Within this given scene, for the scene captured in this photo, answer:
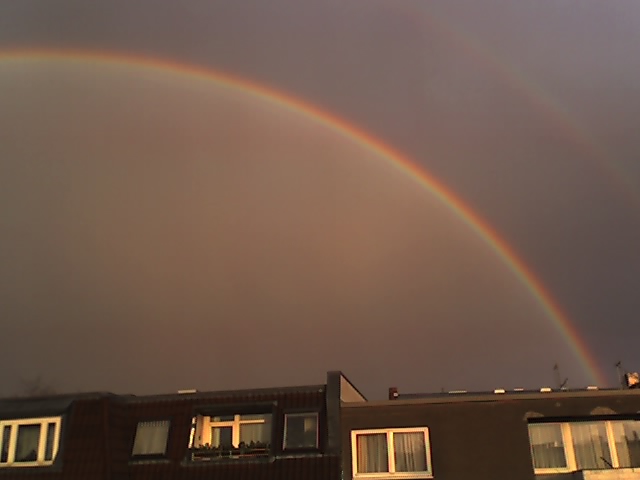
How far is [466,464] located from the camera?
25719mm

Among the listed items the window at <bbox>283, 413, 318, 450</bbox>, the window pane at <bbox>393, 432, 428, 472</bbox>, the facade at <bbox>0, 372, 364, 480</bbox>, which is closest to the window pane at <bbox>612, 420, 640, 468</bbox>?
the window pane at <bbox>393, 432, 428, 472</bbox>

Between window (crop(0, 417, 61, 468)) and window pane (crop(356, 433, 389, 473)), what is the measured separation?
12067 mm

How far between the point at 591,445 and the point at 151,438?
55.7ft

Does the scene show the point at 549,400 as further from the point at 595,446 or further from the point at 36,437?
the point at 36,437

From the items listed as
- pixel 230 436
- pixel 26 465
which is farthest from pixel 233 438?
pixel 26 465

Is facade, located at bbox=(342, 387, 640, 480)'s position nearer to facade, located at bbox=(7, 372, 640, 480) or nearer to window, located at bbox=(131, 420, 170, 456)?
facade, located at bbox=(7, 372, 640, 480)

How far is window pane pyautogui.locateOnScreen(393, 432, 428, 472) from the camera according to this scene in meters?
26.2

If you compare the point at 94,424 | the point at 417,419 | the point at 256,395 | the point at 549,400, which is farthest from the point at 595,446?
the point at 94,424

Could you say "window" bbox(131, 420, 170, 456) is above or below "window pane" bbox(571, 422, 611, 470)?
above

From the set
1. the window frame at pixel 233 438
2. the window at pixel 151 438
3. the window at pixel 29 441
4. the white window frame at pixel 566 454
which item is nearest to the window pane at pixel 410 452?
the white window frame at pixel 566 454

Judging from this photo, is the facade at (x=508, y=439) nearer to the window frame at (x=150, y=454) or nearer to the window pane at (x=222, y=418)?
the window pane at (x=222, y=418)

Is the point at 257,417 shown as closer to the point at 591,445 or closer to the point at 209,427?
the point at 209,427

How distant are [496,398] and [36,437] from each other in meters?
18.3

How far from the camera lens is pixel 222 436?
94.2ft
